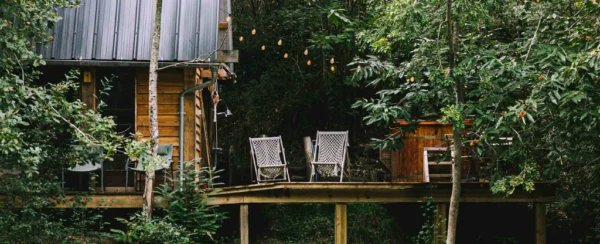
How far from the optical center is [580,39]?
331 inches

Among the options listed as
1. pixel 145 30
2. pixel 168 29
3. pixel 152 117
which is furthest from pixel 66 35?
pixel 152 117

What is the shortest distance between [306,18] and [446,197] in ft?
19.1

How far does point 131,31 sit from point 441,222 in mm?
4949

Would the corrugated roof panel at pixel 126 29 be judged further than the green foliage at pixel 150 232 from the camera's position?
Yes

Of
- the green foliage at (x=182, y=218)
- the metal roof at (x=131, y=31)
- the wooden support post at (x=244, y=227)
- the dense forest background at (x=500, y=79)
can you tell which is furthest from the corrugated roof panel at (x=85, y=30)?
the dense forest background at (x=500, y=79)

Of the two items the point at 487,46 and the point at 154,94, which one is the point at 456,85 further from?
→ the point at 154,94

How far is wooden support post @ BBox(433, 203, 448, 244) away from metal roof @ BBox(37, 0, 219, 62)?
3.79 meters

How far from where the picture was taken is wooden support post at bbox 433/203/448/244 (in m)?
10.5

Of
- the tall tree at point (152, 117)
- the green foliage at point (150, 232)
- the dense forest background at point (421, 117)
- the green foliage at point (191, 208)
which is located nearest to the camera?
the dense forest background at point (421, 117)

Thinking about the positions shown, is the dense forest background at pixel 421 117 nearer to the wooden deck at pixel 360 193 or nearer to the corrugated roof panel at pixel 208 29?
the wooden deck at pixel 360 193

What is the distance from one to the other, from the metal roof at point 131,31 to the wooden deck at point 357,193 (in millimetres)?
1892

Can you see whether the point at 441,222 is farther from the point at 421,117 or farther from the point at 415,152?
the point at 421,117

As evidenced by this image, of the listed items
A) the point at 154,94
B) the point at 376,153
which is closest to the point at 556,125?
the point at 154,94

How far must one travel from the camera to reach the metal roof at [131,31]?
34.2ft
